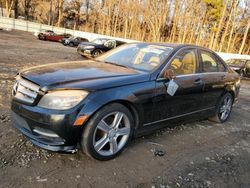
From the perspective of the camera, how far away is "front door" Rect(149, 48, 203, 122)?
12.1 ft

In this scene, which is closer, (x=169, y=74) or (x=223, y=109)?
(x=169, y=74)

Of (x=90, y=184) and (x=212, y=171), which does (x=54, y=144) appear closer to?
(x=90, y=184)

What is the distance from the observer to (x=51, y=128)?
112 inches

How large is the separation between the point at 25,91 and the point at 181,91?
231cm

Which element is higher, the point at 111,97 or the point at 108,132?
the point at 111,97

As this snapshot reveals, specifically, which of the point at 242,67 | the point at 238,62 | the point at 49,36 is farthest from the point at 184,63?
the point at 49,36

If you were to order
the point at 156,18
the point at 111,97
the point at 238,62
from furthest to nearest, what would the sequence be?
the point at 156,18, the point at 238,62, the point at 111,97

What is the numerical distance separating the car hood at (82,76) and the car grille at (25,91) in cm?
7

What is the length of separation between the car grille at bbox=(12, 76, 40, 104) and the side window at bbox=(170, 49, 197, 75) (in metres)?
2.05

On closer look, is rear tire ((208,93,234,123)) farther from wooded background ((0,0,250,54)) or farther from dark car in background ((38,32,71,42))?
dark car in background ((38,32,71,42))

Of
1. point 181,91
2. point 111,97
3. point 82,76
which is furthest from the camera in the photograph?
point 181,91

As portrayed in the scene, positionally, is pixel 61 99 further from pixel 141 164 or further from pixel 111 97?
pixel 141 164

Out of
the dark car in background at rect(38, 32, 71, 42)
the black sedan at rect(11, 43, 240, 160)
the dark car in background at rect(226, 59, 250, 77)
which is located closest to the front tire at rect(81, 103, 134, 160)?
the black sedan at rect(11, 43, 240, 160)

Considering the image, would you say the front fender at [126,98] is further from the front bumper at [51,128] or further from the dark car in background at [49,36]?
the dark car in background at [49,36]
